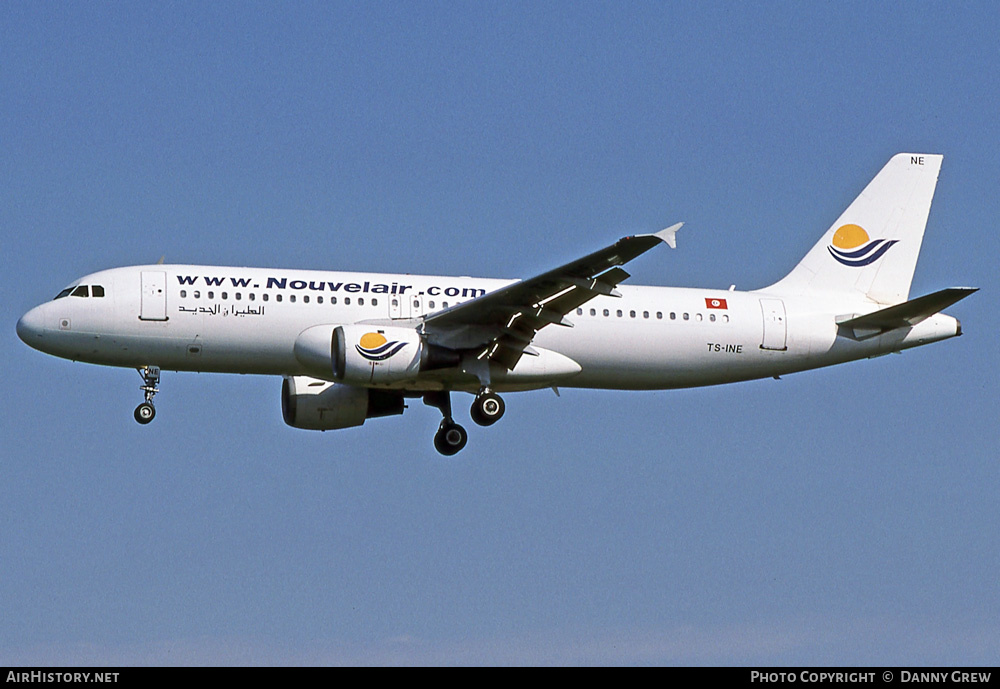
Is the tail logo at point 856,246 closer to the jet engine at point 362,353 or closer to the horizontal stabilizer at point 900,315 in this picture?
the horizontal stabilizer at point 900,315

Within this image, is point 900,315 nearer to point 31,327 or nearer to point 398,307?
point 398,307

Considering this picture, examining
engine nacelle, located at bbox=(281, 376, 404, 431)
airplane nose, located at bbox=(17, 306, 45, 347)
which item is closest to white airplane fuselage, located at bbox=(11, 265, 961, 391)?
airplane nose, located at bbox=(17, 306, 45, 347)

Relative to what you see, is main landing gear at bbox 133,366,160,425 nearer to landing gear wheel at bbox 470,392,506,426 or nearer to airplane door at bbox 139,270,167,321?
airplane door at bbox 139,270,167,321

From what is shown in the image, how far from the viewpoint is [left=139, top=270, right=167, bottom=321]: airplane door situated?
39.4 meters

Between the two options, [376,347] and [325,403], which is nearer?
[376,347]

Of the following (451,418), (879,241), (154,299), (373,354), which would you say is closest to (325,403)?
(451,418)

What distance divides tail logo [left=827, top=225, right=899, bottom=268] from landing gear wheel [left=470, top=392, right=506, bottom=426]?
11.0 metres

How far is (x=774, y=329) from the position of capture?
42.6 metres

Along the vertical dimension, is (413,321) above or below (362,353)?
above

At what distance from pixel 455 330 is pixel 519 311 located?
5.50 ft

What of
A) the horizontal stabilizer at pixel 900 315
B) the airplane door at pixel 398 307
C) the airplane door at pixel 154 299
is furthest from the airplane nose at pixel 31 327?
the horizontal stabilizer at pixel 900 315

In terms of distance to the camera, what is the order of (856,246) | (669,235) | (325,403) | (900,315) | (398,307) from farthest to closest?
(856,246), (325,403), (900,315), (398,307), (669,235)
